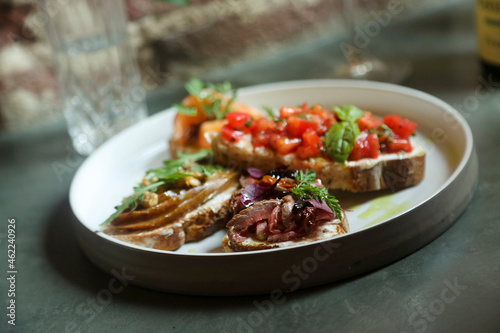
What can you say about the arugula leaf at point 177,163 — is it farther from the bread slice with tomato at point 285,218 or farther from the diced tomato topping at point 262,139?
the bread slice with tomato at point 285,218

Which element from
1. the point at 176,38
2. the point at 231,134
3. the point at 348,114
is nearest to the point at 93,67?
the point at 176,38

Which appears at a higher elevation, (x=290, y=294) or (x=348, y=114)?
(x=348, y=114)

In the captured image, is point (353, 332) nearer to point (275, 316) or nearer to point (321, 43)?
point (275, 316)

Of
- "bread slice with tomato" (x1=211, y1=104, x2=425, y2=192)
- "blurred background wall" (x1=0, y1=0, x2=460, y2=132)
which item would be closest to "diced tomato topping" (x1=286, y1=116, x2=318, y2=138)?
"bread slice with tomato" (x1=211, y1=104, x2=425, y2=192)

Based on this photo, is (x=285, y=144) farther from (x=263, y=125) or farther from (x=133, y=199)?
(x=133, y=199)

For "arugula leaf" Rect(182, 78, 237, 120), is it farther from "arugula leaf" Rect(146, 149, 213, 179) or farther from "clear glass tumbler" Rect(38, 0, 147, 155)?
"clear glass tumbler" Rect(38, 0, 147, 155)

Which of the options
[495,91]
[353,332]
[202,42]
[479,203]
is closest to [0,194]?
[202,42]
